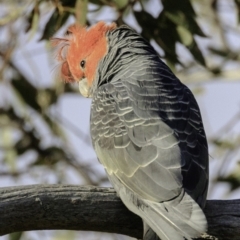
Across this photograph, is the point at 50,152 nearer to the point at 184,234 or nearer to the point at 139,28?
the point at 139,28

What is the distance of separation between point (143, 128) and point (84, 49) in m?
1.18

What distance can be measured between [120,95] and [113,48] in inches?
25.6

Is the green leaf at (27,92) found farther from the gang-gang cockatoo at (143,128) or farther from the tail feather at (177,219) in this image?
the tail feather at (177,219)

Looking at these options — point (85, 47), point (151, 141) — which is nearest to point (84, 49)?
point (85, 47)

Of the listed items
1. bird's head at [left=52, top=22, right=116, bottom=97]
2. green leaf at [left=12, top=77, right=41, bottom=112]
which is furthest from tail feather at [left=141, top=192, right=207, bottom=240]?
green leaf at [left=12, top=77, right=41, bottom=112]

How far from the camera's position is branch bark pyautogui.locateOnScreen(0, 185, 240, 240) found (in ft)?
13.0

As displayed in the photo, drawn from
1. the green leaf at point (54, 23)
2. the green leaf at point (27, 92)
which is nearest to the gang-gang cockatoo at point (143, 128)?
the green leaf at point (54, 23)

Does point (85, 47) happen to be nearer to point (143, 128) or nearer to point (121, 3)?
point (121, 3)

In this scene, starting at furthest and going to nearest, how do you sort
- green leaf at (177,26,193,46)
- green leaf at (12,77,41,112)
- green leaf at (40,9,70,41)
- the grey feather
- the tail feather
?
green leaf at (12,77,41,112), green leaf at (177,26,193,46), green leaf at (40,9,70,41), the grey feather, the tail feather

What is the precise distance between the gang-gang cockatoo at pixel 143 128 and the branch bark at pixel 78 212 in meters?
0.14

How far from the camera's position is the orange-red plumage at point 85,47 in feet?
17.1

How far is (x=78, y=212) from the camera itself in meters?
4.11

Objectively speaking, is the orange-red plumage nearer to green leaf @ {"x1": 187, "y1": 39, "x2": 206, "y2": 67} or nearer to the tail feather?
green leaf @ {"x1": 187, "y1": 39, "x2": 206, "y2": 67}

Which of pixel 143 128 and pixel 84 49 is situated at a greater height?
pixel 84 49
